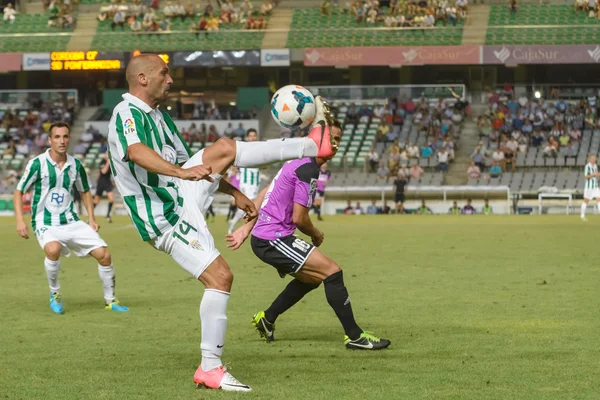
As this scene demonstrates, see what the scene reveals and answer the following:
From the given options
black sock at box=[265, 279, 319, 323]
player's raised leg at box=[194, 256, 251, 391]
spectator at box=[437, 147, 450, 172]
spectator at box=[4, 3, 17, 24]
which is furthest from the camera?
spectator at box=[4, 3, 17, 24]

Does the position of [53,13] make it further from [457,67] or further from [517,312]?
[517,312]

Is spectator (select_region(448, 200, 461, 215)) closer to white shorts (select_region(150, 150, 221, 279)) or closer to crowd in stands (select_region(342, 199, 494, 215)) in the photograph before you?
crowd in stands (select_region(342, 199, 494, 215))

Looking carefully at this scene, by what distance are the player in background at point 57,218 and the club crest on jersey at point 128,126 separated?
16.4ft

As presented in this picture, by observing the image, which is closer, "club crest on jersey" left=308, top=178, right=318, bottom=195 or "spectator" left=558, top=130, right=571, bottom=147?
"club crest on jersey" left=308, top=178, right=318, bottom=195

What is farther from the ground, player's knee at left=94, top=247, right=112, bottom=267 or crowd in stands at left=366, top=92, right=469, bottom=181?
player's knee at left=94, top=247, right=112, bottom=267

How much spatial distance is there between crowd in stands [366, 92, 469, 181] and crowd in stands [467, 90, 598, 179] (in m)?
1.23

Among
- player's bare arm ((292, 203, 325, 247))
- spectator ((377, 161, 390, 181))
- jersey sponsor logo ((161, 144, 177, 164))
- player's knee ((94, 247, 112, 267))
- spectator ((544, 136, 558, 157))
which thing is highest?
jersey sponsor logo ((161, 144, 177, 164))

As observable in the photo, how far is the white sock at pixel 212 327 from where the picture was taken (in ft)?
22.4

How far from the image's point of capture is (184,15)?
50.5 metres

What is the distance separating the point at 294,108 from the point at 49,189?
4988 millimetres

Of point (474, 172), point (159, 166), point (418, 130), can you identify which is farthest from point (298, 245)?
point (418, 130)

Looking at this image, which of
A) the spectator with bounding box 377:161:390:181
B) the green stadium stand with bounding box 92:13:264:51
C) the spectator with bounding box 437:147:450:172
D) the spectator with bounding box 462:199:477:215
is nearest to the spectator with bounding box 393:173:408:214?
the spectator with bounding box 377:161:390:181

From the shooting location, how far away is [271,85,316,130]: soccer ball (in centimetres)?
757

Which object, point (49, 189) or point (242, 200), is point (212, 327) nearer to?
point (242, 200)
